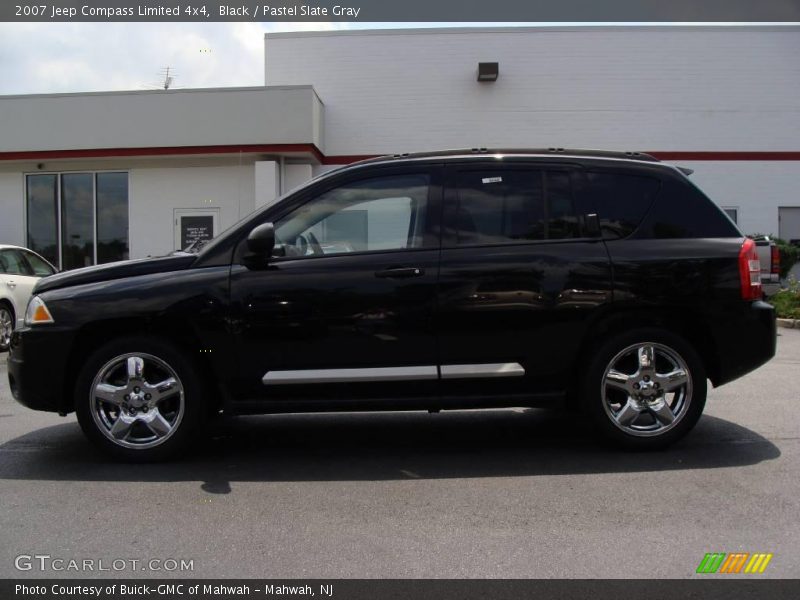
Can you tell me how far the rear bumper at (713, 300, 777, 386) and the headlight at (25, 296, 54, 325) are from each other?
4.49 m

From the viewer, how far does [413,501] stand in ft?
12.8

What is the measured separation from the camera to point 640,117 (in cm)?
1798

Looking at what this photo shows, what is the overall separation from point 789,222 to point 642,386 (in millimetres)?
16532

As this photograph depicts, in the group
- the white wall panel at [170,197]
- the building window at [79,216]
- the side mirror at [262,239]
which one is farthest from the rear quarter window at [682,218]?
the building window at [79,216]

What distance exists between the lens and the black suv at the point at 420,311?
4.42 metres

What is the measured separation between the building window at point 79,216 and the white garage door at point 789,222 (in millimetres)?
17191

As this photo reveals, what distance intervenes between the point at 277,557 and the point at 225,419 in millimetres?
2887

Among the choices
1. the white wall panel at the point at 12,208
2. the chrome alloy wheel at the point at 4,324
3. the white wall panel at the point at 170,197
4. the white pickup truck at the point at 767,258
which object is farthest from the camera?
the white wall panel at the point at 12,208

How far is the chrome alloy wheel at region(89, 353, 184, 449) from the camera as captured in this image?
14.6 ft

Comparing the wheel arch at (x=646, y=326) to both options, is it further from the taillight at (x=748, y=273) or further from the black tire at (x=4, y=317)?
the black tire at (x=4, y=317)

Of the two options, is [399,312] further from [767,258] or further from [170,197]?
[170,197]

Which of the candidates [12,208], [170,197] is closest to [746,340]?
[170,197]

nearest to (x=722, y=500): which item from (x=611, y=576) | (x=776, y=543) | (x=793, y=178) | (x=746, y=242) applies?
(x=776, y=543)
